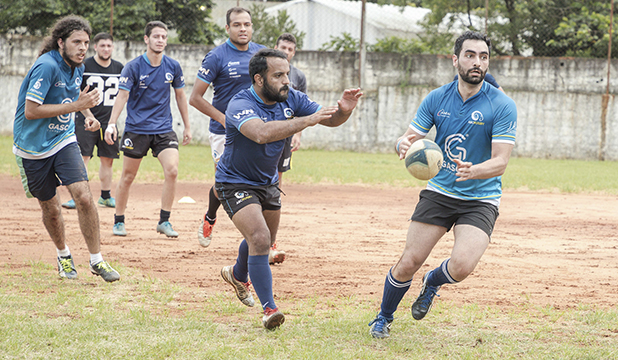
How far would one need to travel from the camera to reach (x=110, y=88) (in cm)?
1046

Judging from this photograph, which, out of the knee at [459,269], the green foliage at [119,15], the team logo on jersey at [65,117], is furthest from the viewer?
the green foliage at [119,15]

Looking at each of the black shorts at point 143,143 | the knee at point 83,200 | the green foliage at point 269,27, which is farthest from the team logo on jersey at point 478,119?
the green foliage at point 269,27

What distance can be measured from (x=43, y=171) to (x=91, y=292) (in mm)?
1188

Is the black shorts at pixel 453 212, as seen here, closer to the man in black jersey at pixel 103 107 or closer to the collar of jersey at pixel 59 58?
the collar of jersey at pixel 59 58

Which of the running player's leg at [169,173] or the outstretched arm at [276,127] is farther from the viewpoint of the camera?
the running player's leg at [169,173]

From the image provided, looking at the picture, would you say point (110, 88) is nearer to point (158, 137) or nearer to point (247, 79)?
point (158, 137)

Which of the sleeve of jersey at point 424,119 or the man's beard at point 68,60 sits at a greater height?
the man's beard at point 68,60

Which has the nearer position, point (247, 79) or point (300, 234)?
point (247, 79)

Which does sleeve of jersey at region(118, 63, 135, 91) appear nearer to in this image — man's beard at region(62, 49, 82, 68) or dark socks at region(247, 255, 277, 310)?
man's beard at region(62, 49, 82, 68)

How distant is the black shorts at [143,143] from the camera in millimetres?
8094

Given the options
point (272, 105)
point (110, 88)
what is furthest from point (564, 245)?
point (110, 88)

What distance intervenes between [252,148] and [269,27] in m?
18.6

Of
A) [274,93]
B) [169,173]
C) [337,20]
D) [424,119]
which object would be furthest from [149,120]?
[337,20]

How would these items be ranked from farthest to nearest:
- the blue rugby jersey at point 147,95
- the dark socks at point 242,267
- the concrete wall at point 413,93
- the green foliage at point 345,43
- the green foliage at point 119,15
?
1. the green foliage at point 345,43
2. the green foliage at point 119,15
3. the concrete wall at point 413,93
4. the blue rugby jersey at point 147,95
5. the dark socks at point 242,267
